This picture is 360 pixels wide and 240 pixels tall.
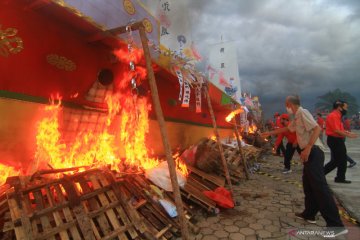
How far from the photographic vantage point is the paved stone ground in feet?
14.6

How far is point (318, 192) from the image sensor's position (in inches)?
171

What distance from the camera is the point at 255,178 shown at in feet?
30.0

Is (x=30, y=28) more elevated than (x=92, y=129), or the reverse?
(x=30, y=28)

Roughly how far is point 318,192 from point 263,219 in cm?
137

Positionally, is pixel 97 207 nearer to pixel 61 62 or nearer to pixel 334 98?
pixel 61 62

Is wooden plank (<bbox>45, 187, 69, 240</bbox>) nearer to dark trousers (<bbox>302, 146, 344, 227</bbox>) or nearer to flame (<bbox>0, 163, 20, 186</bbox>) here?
flame (<bbox>0, 163, 20, 186</bbox>)

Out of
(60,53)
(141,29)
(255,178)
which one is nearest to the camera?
(141,29)

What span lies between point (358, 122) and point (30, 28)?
205ft

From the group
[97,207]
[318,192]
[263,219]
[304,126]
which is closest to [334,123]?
[304,126]

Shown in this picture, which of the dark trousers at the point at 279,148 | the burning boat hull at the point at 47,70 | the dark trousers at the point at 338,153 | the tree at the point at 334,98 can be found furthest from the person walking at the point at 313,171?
the tree at the point at 334,98

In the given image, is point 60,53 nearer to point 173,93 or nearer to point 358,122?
point 173,93

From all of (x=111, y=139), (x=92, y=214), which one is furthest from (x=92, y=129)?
(x=92, y=214)

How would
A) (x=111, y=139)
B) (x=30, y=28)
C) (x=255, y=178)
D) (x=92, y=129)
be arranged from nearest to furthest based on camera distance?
(x=30, y=28) < (x=92, y=129) < (x=111, y=139) < (x=255, y=178)

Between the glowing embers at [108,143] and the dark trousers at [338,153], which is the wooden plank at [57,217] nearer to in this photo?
the glowing embers at [108,143]
